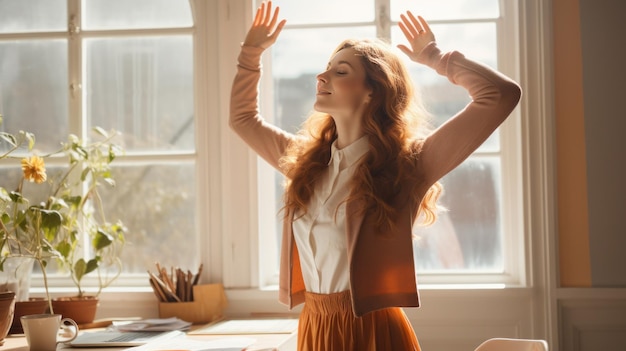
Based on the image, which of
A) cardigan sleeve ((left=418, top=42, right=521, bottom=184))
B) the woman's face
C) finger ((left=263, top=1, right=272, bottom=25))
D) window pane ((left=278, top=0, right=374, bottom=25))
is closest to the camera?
cardigan sleeve ((left=418, top=42, right=521, bottom=184))

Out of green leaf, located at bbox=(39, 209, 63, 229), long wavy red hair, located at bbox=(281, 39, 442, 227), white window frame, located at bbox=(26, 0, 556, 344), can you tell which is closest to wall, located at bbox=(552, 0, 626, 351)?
white window frame, located at bbox=(26, 0, 556, 344)

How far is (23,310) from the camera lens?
2.56 metres

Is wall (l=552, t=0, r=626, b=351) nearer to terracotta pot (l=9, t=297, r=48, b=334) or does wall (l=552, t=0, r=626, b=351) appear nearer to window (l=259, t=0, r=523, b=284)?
window (l=259, t=0, r=523, b=284)

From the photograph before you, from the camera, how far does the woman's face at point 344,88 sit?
6.34 ft

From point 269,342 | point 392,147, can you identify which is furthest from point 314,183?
point 269,342

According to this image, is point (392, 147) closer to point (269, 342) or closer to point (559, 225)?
point (269, 342)

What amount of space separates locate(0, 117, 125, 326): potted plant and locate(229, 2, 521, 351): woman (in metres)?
0.99

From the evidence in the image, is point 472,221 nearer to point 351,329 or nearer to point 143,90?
point 351,329

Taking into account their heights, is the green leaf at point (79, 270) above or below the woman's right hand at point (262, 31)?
below

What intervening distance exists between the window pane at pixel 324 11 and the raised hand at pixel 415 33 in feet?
3.20

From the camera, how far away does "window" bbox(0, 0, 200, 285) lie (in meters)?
2.96

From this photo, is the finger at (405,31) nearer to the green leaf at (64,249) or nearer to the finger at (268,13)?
the finger at (268,13)

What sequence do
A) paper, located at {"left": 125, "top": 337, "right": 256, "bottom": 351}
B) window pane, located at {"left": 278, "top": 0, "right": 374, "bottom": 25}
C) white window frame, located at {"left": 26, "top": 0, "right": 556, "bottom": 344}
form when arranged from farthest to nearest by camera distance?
window pane, located at {"left": 278, "top": 0, "right": 374, "bottom": 25} → white window frame, located at {"left": 26, "top": 0, "right": 556, "bottom": 344} → paper, located at {"left": 125, "top": 337, "right": 256, "bottom": 351}

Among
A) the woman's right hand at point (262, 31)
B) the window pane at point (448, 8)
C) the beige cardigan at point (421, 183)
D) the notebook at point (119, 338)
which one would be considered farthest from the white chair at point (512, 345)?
the window pane at point (448, 8)
